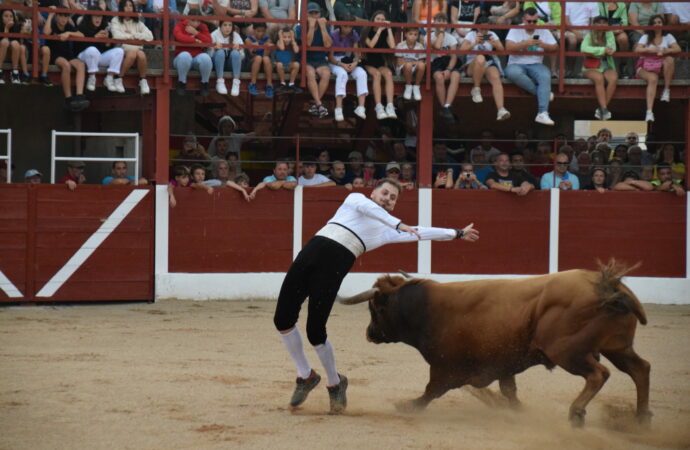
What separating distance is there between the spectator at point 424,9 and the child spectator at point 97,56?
142 inches

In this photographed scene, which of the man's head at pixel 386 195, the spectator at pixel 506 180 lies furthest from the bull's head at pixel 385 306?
the spectator at pixel 506 180

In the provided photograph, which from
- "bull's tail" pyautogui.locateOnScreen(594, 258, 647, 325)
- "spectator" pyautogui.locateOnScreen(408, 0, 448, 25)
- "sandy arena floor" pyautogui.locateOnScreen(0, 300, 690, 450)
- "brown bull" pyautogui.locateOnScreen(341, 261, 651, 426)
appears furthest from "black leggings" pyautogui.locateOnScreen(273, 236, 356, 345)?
"spectator" pyautogui.locateOnScreen(408, 0, 448, 25)

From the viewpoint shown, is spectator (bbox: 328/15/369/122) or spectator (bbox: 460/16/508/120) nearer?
spectator (bbox: 328/15/369/122)

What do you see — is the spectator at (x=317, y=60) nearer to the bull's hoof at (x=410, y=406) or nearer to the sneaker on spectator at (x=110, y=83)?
the sneaker on spectator at (x=110, y=83)

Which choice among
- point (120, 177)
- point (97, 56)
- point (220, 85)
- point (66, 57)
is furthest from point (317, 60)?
point (66, 57)

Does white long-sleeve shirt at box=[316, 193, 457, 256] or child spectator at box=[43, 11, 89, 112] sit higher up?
child spectator at box=[43, 11, 89, 112]

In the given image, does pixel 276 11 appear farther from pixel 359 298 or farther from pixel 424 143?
pixel 359 298

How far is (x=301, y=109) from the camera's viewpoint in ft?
48.0

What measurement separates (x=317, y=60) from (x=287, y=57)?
361 mm

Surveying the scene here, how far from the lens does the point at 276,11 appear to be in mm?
13273

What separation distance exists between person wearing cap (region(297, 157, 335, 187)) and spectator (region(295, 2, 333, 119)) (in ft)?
2.08

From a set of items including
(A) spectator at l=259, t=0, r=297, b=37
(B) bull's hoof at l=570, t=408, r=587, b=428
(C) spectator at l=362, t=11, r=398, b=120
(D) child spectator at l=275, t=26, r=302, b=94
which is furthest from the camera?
(A) spectator at l=259, t=0, r=297, b=37

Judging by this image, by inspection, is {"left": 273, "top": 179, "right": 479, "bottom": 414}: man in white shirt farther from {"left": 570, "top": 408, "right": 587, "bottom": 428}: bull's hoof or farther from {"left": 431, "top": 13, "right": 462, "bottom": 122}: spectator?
{"left": 431, "top": 13, "right": 462, "bottom": 122}: spectator

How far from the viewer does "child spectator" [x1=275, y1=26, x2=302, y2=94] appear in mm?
12633
